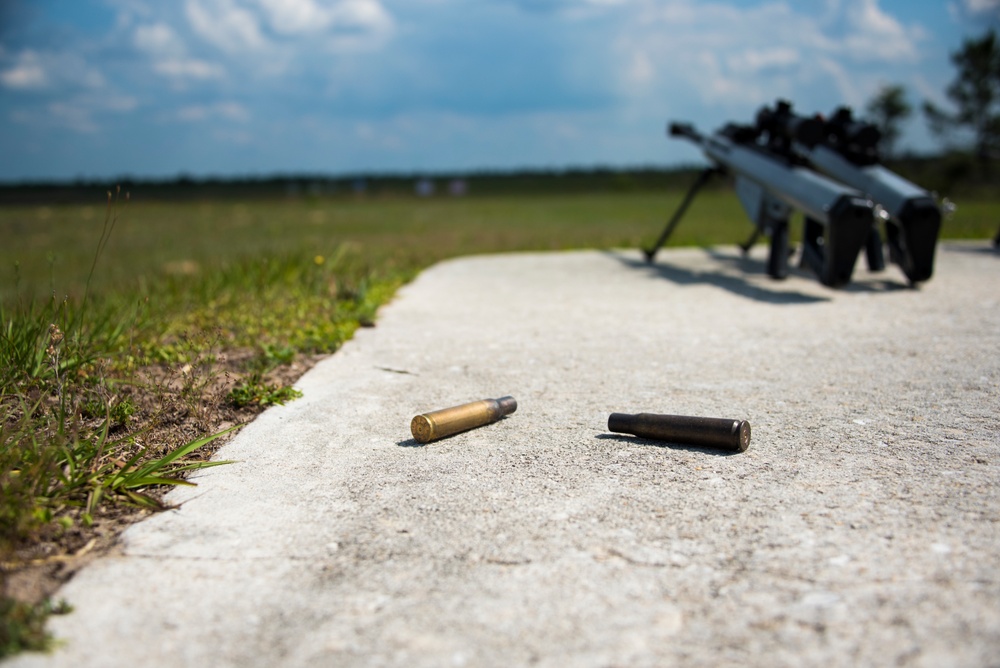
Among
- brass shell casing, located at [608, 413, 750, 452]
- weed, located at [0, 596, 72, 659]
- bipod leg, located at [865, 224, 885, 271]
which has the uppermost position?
bipod leg, located at [865, 224, 885, 271]

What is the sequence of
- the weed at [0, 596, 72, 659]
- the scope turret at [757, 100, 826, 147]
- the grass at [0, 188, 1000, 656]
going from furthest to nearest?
the scope turret at [757, 100, 826, 147] < the grass at [0, 188, 1000, 656] < the weed at [0, 596, 72, 659]

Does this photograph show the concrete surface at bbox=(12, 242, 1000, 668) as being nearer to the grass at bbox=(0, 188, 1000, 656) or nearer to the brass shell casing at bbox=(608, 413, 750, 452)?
the brass shell casing at bbox=(608, 413, 750, 452)

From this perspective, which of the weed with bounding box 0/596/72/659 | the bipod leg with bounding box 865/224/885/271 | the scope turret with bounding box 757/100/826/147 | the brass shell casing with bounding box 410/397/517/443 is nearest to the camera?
the weed with bounding box 0/596/72/659

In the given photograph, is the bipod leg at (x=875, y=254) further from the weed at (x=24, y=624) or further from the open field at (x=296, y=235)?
the weed at (x=24, y=624)

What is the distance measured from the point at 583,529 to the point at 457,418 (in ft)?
3.49

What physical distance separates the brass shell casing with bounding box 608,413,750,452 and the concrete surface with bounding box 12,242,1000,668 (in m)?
0.05

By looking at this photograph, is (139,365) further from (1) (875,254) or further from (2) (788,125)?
(1) (875,254)

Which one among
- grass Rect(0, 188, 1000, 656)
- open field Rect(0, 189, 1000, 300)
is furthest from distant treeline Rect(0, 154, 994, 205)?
grass Rect(0, 188, 1000, 656)

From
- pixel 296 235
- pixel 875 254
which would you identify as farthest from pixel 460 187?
pixel 875 254

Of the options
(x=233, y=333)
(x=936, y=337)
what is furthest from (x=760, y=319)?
(x=233, y=333)

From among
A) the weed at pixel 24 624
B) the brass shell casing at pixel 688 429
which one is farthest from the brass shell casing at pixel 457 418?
the weed at pixel 24 624

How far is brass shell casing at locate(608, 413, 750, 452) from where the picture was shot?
329 centimetres

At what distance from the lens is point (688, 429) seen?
A: 3385 mm

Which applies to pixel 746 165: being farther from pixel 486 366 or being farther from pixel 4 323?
pixel 4 323
